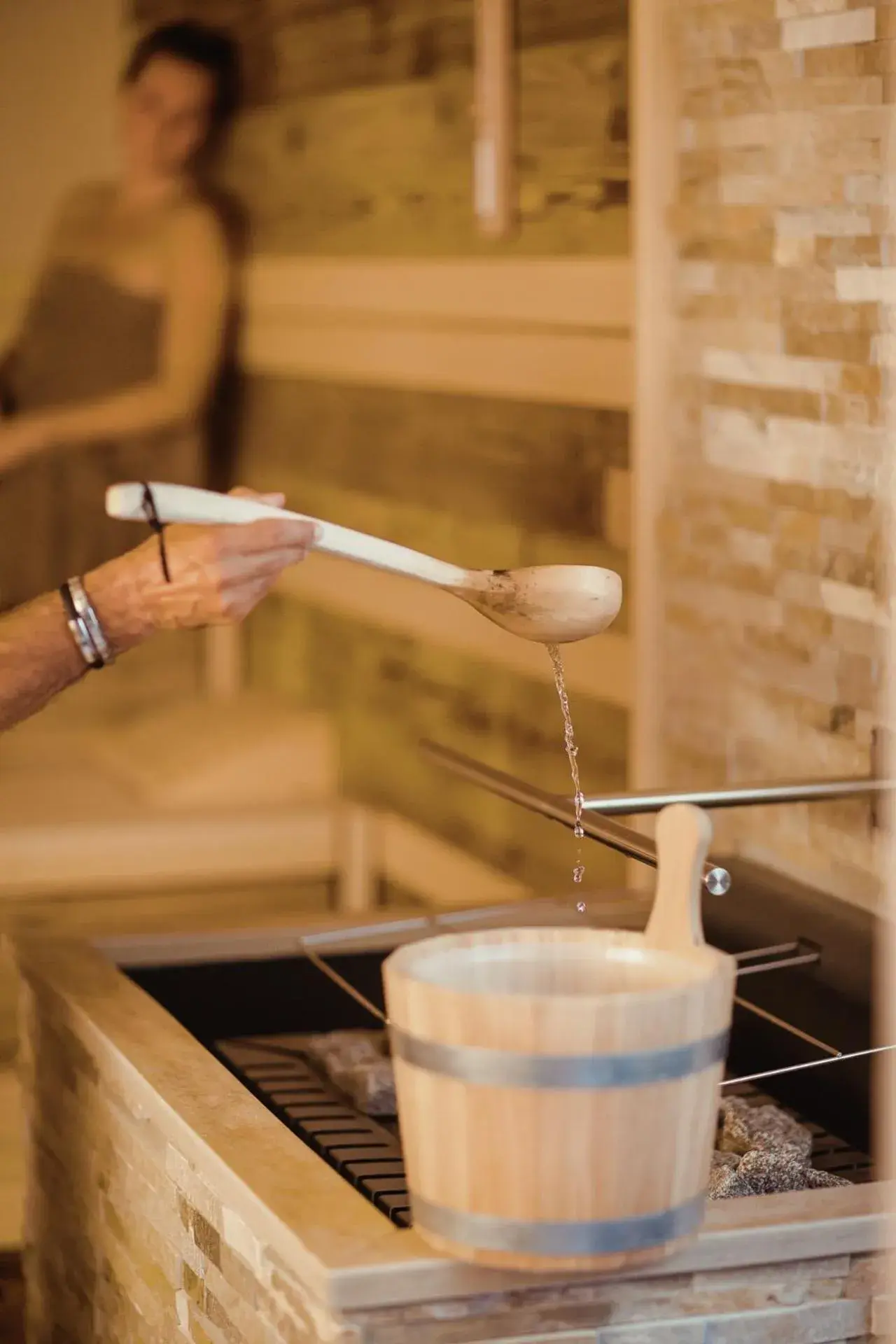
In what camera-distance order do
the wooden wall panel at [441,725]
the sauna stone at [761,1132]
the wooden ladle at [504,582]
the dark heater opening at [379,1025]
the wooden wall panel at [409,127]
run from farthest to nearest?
the wooden wall panel at [441,725]
the wooden wall panel at [409,127]
the dark heater opening at [379,1025]
the sauna stone at [761,1132]
the wooden ladle at [504,582]

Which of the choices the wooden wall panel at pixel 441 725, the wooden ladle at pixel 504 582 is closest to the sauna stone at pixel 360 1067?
the wooden ladle at pixel 504 582

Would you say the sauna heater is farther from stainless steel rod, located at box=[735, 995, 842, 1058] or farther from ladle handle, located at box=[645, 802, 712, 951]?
ladle handle, located at box=[645, 802, 712, 951]

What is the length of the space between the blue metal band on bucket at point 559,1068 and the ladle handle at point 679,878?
0.54ft

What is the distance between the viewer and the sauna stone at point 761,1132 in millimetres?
1928

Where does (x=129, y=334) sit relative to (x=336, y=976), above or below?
above

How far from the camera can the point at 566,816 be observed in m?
2.07

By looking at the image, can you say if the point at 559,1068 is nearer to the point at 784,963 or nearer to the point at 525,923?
the point at 784,963

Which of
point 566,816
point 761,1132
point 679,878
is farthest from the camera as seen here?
point 566,816

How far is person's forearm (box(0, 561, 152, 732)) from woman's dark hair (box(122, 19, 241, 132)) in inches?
117

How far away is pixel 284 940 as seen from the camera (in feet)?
8.22

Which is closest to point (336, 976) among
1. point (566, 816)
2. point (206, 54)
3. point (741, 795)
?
point (566, 816)

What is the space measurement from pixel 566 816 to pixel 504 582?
30cm

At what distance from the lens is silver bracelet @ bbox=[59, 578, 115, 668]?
79.1 inches

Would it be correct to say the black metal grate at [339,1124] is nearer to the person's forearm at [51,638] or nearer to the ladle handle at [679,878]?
the ladle handle at [679,878]
